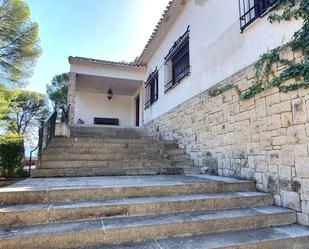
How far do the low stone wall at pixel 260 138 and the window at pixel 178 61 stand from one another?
1.49 m

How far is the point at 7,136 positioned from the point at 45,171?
4.74 ft

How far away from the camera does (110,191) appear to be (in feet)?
9.03

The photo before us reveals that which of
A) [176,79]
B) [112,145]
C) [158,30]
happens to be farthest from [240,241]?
[158,30]

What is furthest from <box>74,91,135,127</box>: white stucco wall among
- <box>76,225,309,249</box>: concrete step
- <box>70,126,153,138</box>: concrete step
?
<box>76,225,309,249</box>: concrete step

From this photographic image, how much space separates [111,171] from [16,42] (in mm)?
5039

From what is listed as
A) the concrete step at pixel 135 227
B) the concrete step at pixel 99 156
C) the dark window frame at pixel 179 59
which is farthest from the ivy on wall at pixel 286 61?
the concrete step at pixel 99 156

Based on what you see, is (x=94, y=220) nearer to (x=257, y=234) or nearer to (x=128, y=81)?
(x=257, y=234)

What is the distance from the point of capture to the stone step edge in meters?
2.48

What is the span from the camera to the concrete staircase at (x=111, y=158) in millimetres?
→ 4275

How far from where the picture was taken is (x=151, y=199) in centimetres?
268

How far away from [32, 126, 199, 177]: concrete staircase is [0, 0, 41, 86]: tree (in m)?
2.91

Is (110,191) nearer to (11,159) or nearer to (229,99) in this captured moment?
(229,99)

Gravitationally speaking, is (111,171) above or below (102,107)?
below

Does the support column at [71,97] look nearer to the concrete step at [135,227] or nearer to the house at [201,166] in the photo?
the house at [201,166]
